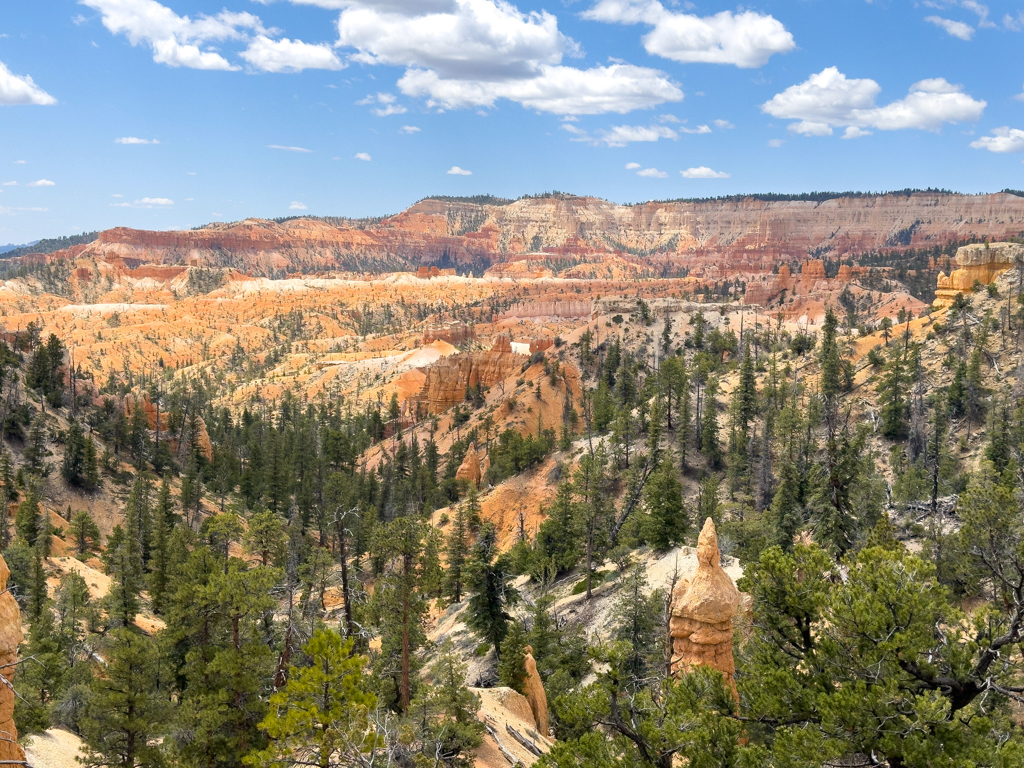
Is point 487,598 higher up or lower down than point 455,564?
higher up

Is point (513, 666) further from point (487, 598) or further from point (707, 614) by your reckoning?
point (707, 614)

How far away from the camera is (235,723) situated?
Result: 2211cm

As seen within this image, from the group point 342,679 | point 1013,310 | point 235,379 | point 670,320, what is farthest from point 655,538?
point 235,379

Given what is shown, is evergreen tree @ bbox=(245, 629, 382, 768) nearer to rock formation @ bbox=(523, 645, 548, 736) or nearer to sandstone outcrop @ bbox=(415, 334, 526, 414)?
rock formation @ bbox=(523, 645, 548, 736)

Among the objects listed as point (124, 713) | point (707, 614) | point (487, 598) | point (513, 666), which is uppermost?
point (707, 614)

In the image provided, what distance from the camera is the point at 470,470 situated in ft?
279

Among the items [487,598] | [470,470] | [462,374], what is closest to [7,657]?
[487,598]

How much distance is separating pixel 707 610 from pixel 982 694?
40.7ft

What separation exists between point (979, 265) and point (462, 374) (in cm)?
7282

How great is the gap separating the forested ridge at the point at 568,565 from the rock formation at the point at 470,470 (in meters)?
2.89

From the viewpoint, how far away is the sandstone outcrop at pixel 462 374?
12181 centimetres

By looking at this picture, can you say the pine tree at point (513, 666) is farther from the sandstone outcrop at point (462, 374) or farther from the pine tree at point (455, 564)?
the sandstone outcrop at point (462, 374)

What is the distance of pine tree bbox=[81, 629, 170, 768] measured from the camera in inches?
836

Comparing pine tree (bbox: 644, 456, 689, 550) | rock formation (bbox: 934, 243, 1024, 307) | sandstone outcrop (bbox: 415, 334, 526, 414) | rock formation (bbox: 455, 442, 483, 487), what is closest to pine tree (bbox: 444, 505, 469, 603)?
pine tree (bbox: 644, 456, 689, 550)
